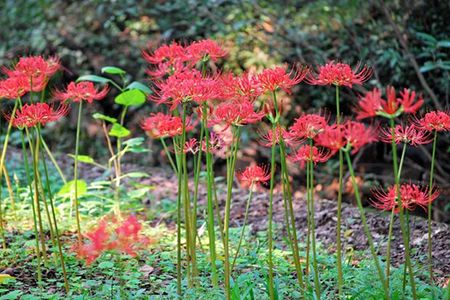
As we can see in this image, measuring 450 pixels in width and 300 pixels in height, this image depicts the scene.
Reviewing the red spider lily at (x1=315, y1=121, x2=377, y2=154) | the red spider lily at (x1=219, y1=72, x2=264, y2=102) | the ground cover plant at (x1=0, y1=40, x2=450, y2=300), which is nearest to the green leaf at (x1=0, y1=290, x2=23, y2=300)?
the ground cover plant at (x1=0, y1=40, x2=450, y2=300)

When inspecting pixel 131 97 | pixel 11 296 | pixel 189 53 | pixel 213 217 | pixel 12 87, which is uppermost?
pixel 189 53

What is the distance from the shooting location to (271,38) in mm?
6258

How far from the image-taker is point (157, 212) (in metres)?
4.25

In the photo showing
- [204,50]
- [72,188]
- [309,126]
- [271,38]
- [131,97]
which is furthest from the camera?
[271,38]

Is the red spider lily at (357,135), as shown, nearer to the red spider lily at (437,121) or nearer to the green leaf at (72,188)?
the red spider lily at (437,121)

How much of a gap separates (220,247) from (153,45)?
4000mm

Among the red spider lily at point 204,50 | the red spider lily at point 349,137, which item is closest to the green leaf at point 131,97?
the red spider lily at point 204,50

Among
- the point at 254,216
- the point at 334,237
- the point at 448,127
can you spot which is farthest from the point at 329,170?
the point at 448,127

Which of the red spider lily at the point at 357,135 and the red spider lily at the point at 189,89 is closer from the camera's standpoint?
the red spider lily at the point at 357,135

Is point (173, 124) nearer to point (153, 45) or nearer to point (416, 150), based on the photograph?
point (416, 150)

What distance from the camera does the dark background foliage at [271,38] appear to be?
18.6 ft

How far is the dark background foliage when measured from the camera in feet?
18.6

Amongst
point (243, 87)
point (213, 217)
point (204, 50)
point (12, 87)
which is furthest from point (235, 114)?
point (12, 87)

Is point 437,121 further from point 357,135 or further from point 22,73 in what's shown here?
point 22,73
